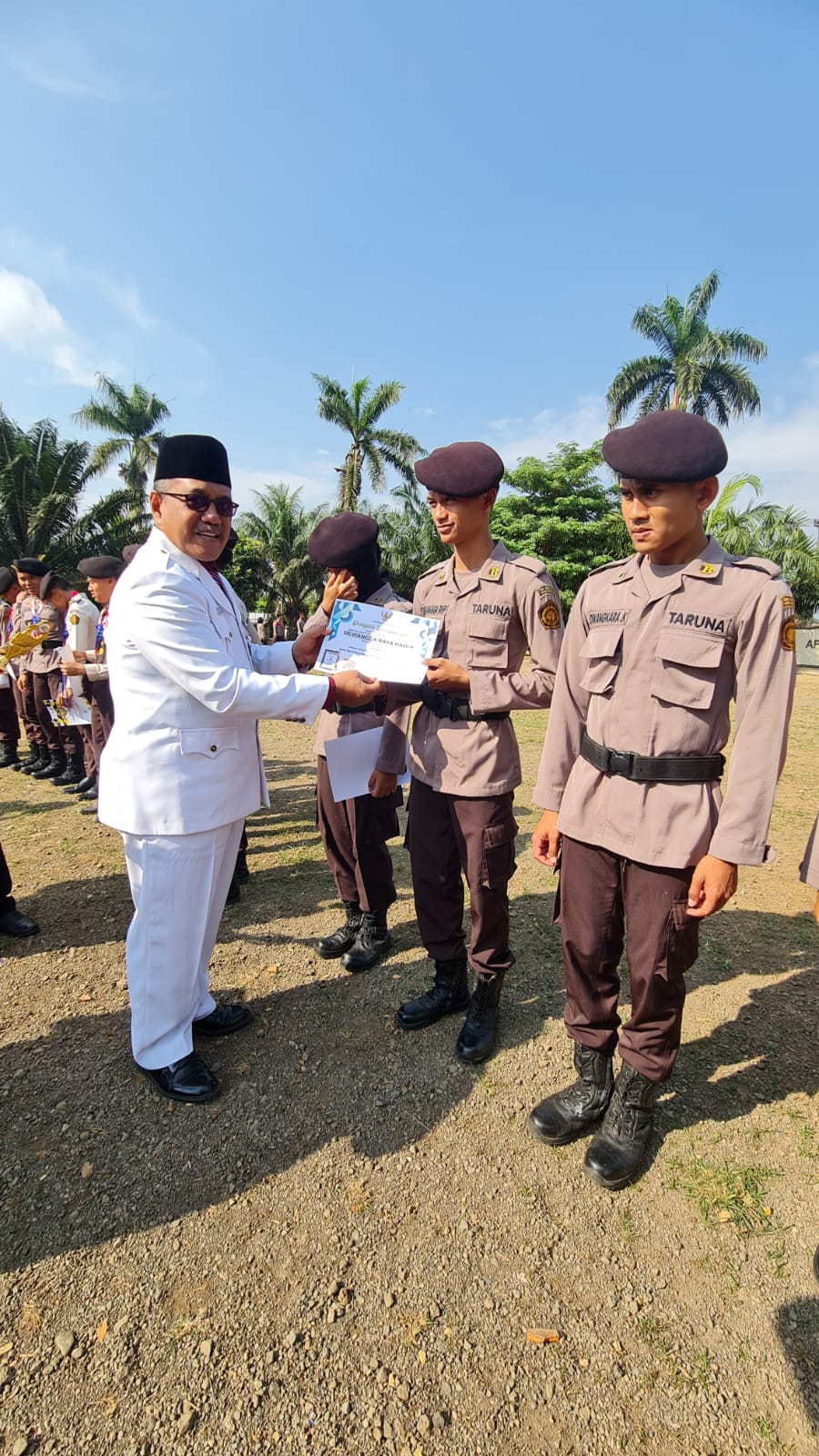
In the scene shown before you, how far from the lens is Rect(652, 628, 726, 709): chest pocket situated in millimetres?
1905

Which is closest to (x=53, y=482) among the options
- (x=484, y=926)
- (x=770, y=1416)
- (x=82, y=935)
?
(x=82, y=935)

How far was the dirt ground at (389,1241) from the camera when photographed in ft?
5.04

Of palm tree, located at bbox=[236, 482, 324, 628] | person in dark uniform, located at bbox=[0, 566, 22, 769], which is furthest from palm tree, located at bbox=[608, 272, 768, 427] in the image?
person in dark uniform, located at bbox=[0, 566, 22, 769]

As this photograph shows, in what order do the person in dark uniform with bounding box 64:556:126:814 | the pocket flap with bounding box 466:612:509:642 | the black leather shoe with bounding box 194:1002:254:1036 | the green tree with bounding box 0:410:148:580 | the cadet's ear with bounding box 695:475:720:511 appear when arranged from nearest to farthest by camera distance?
1. the cadet's ear with bounding box 695:475:720:511
2. the pocket flap with bounding box 466:612:509:642
3. the black leather shoe with bounding box 194:1002:254:1036
4. the person in dark uniform with bounding box 64:556:126:814
5. the green tree with bounding box 0:410:148:580

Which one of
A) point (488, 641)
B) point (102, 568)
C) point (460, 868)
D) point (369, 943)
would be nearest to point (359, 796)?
point (460, 868)

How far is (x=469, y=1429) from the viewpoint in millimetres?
1502

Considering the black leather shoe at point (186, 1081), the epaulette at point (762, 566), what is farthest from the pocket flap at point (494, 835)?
the black leather shoe at point (186, 1081)

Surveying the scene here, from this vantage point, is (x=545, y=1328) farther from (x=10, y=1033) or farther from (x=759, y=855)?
(x=10, y=1033)

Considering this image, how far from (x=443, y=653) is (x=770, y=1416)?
7.66 ft

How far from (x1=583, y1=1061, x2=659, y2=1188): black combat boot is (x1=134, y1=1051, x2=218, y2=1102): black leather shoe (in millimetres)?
1359

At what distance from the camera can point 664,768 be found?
78.7 inches

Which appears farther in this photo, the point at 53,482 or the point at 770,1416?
the point at 53,482

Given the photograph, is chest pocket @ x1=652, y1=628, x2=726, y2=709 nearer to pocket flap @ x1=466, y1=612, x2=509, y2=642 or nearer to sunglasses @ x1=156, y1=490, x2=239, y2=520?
pocket flap @ x1=466, y1=612, x2=509, y2=642

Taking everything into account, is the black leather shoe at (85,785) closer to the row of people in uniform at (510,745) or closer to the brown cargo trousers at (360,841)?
the brown cargo trousers at (360,841)
